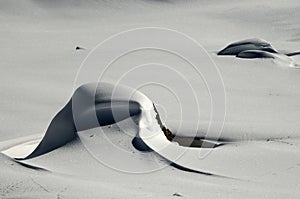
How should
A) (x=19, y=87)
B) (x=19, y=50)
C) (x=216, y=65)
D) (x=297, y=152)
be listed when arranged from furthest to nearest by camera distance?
(x=19, y=50) < (x=216, y=65) < (x=19, y=87) < (x=297, y=152)

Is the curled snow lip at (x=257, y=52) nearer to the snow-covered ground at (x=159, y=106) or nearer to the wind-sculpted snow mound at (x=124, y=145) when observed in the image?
the snow-covered ground at (x=159, y=106)

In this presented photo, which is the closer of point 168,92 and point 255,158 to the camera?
point 255,158

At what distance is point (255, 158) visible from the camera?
3.55 meters

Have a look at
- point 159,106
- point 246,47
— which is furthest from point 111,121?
point 246,47

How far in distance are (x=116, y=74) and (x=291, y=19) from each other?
7633 mm

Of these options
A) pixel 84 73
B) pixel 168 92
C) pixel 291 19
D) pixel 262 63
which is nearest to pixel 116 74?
pixel 84 73

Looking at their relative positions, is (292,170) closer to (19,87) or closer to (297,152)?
(297,152)

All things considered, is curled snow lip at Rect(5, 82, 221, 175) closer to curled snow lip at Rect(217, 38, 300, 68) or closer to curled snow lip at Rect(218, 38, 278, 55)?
curled snow lip at Rect(217, 38, 300, 68)

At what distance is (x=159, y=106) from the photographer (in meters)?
5.11

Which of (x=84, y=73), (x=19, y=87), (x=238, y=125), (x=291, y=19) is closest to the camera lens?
(x=238, y=125)

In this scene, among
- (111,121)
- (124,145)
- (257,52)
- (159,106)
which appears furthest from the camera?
(257,52)

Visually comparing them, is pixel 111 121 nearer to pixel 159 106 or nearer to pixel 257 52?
pixel 159 106

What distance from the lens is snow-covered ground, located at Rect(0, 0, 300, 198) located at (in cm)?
296

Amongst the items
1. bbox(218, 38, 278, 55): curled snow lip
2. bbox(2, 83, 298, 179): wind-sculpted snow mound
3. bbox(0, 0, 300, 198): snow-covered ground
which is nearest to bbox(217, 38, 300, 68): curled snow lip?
bbox(218, 38, 278, 55): curled snow lip
